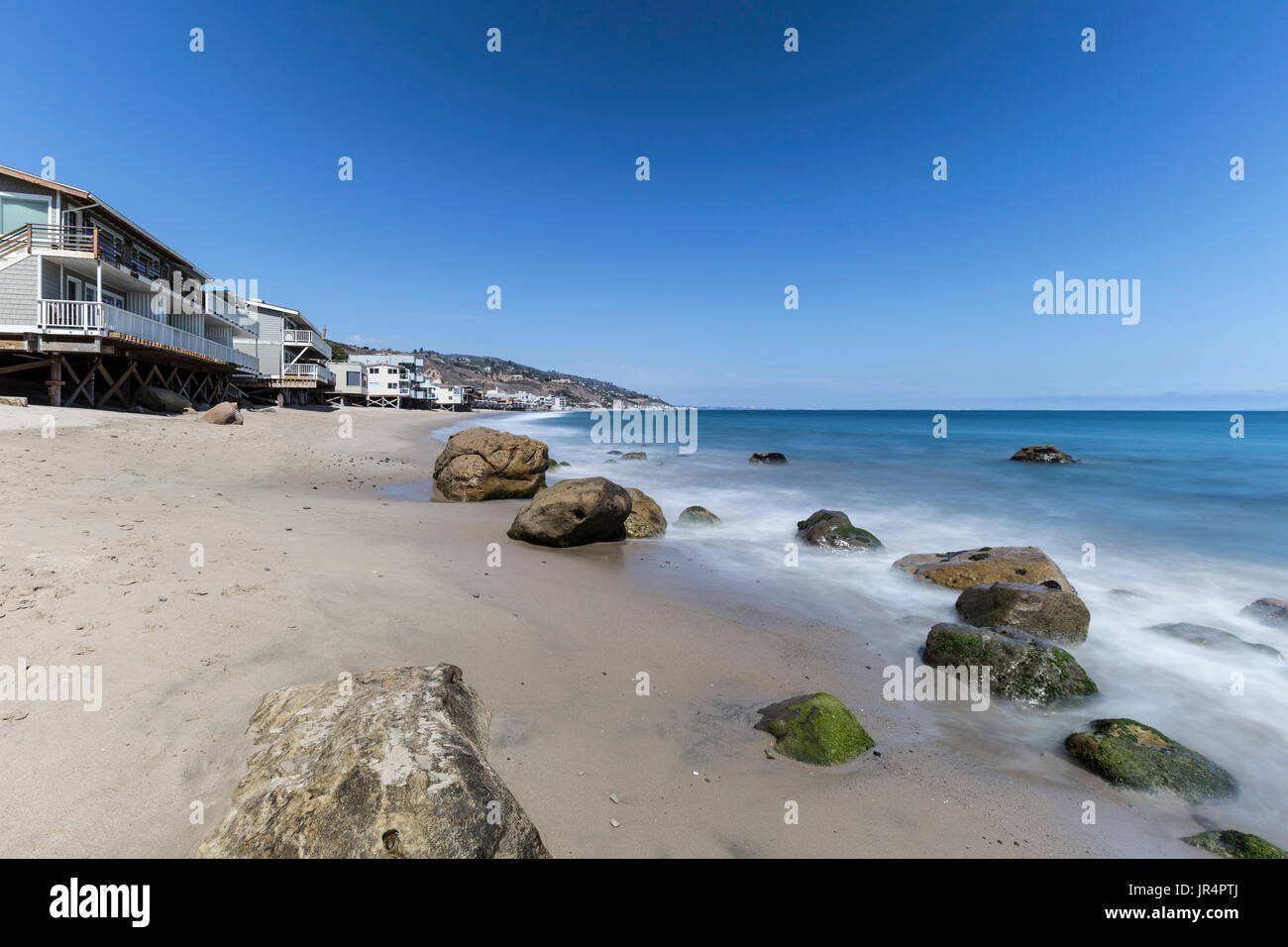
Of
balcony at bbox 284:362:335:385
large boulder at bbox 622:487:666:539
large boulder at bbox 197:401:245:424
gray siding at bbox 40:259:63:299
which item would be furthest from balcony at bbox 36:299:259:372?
balcony at bbox 284:362:335:385

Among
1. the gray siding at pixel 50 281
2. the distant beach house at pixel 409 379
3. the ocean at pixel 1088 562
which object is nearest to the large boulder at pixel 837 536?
the ocean at pixel 1088 562

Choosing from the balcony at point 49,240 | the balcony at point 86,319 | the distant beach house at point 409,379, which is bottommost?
the balcony at point 86,319

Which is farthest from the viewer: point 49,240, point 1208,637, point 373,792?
point 49,240

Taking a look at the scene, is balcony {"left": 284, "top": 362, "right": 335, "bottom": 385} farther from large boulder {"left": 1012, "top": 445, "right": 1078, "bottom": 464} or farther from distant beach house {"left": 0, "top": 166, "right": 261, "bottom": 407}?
large boulder {"left": 1012, "top": 445, "right": 1078, "bottom": 464}

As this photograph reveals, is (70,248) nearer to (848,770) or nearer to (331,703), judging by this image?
(331,703)

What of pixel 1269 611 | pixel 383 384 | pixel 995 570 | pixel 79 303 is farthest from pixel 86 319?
pixel 383 384

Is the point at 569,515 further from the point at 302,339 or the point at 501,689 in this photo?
the point at 302,339

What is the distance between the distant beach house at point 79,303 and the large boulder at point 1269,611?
97.2 feet

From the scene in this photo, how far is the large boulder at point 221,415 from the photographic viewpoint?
2050cm

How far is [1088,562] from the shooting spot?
12.1 meters

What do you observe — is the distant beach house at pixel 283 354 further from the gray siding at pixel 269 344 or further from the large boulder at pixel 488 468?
the large boulder at pixel 488 468

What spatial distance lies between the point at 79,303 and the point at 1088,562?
28.9m

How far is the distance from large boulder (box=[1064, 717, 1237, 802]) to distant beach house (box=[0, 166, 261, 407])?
25.9 meters
